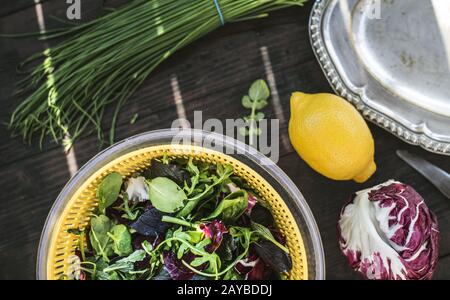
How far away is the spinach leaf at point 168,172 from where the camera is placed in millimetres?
823

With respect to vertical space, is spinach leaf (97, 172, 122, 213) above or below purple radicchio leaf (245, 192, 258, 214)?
above

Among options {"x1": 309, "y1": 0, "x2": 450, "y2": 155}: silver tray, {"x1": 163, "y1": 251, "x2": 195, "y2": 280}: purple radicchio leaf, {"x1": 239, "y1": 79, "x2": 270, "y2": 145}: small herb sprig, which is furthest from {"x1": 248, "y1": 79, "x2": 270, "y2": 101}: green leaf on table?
{"x1": 163, "y1": 251, "x2": 195, "y2": 280}: purple radicchio leaf

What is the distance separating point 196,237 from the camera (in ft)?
2.59

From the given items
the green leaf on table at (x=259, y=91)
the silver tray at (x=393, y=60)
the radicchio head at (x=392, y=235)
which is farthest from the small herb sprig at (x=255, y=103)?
the radicchio head at (x=392, y=235)

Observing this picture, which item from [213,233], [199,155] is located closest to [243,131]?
[199,155]

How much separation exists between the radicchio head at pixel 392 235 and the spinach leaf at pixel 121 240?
14.4 inches

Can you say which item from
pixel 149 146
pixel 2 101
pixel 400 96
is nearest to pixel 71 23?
pixel 2 101

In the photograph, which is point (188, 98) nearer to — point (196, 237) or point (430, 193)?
point (196, 237)

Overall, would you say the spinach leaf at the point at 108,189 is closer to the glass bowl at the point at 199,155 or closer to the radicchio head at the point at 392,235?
the glass bowl at the point at 199,155

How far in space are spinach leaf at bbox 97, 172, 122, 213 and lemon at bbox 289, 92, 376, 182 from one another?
1.00 feet

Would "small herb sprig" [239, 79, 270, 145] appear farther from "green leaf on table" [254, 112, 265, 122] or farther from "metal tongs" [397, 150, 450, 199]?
"metal tongs" [397, 150, 450, 199]

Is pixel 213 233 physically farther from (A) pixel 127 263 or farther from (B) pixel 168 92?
(B) pixel 168 92

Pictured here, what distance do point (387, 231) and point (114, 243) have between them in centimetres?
44

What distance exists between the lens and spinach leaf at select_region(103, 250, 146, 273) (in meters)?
0.80
